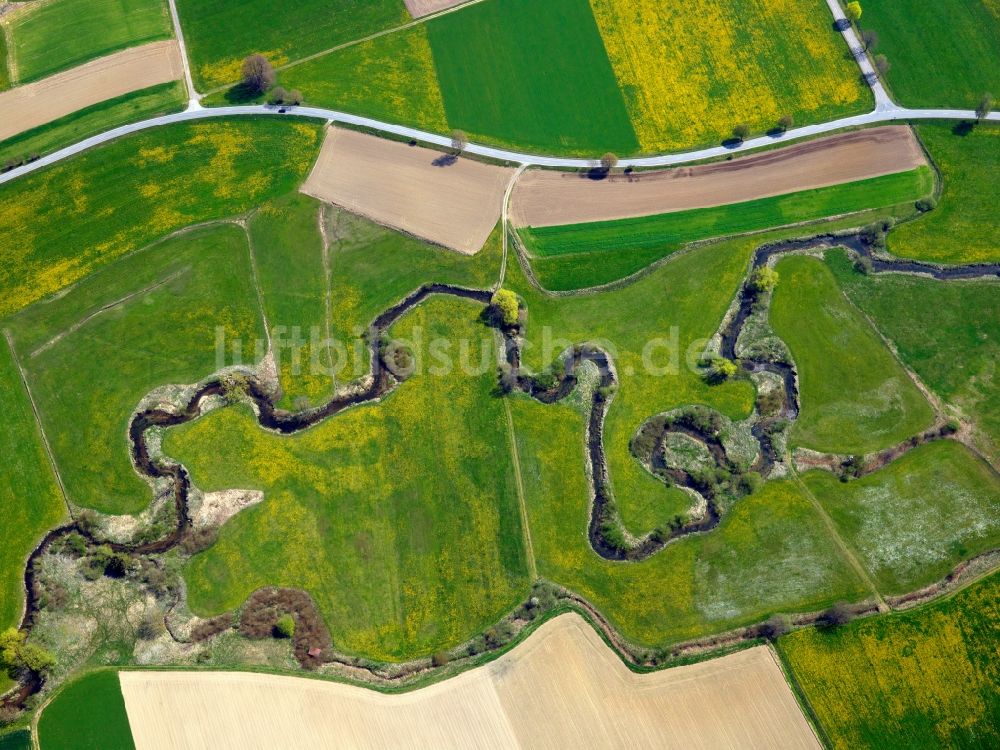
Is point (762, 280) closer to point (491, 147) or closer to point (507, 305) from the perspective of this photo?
point (507, 305)

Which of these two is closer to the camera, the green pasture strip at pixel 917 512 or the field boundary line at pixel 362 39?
the green pasture strip at pixel 917 512

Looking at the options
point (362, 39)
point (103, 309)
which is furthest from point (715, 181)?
point (103, 309)

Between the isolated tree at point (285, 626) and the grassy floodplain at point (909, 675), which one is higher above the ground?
the isolated tree at point (285, 626)

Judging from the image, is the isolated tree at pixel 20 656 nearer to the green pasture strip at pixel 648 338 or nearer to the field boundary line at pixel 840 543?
the green pasture strip at pixel 648 338

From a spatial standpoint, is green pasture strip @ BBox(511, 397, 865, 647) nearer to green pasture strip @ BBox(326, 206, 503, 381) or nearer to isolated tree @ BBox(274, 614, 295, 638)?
green pasture strip @ BBox(326, 206, 503, 381)

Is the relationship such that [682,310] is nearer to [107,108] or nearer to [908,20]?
[908,20]

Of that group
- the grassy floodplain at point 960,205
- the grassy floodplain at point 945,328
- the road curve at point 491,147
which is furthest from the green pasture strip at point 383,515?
the grassy floodplain at point 960,205

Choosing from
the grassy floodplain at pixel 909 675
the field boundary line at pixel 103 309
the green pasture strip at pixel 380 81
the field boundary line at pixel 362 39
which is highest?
the field boundary line at pixel 362 39
